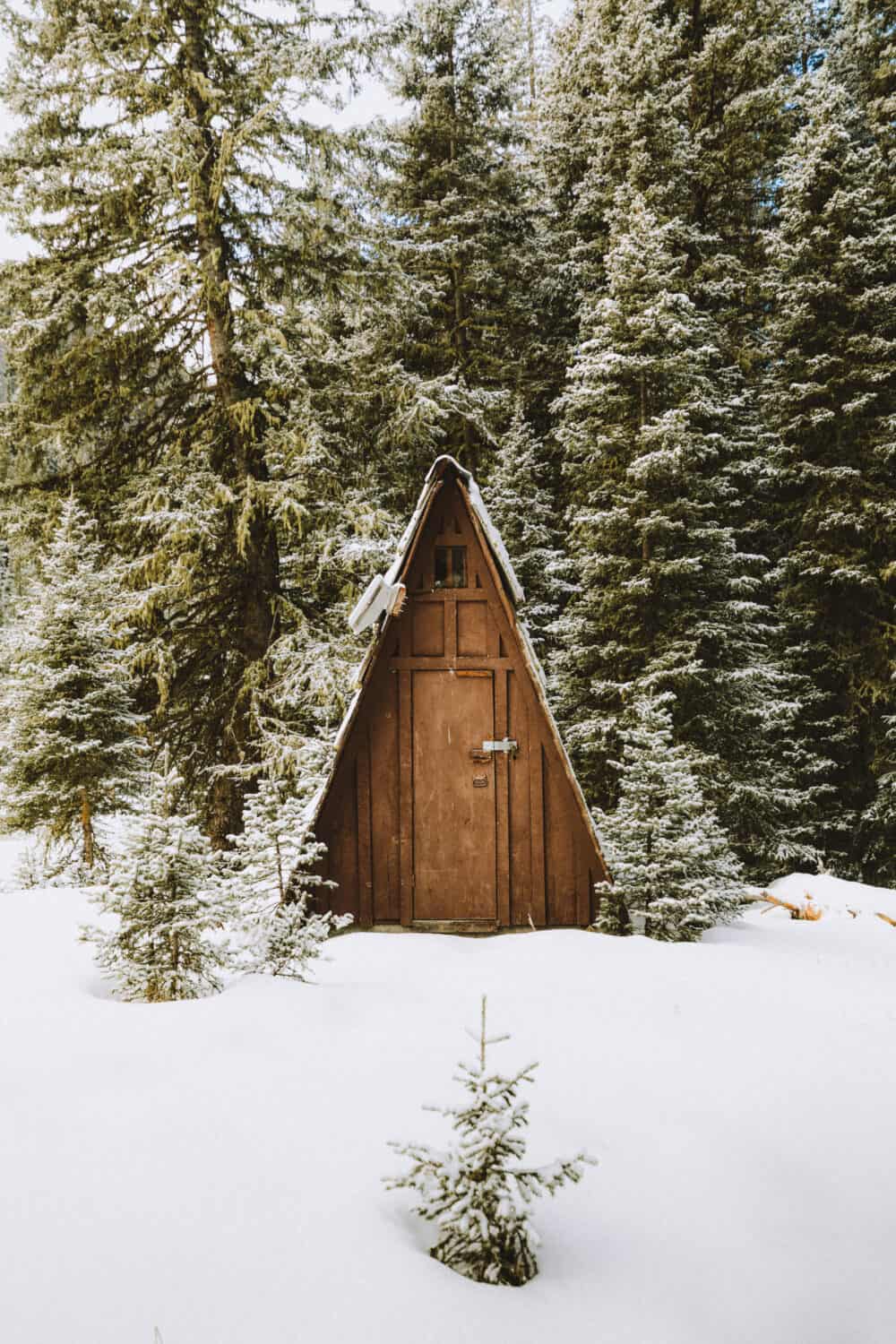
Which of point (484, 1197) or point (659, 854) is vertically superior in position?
point (659, 854)

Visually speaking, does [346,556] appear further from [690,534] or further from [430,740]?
[690,534]

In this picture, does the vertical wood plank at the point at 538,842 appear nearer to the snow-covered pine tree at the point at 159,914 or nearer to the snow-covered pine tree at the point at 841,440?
the snow-covered pine tree at the point at 159,914

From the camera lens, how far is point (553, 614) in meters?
16.4

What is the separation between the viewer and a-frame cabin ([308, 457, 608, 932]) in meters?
7.07

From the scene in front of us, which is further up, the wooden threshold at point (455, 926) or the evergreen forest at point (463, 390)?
the evergreen forest at point (463, 390)

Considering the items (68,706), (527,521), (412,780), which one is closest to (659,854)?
(412,780)

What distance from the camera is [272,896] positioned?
6.28 m

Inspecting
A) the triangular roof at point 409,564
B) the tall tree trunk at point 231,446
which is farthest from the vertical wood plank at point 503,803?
the tall tree trunk at point 231,446

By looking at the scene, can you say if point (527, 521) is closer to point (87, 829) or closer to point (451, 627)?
point (451, 627)

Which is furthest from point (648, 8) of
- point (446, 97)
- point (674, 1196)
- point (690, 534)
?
point (674, 1196)

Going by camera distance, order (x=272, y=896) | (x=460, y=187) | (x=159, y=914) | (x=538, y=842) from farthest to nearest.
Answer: (x=460, y=187)
(x=538, y=842)
(x=272, y=896)
(x=159, y=914)

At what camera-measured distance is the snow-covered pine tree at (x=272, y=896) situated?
4738mm

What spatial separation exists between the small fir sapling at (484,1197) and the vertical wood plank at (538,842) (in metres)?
4.59

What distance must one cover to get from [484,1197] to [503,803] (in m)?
4.73
